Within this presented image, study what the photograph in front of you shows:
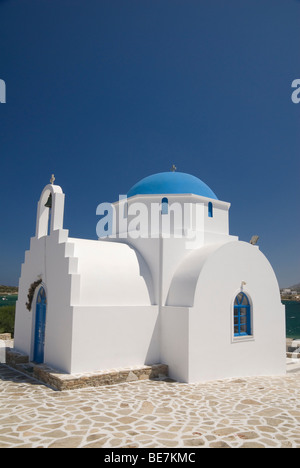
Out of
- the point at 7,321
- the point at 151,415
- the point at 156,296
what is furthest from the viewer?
the point at 7,321

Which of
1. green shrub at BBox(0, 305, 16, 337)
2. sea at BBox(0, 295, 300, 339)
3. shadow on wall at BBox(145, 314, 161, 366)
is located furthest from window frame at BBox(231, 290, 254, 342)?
sea at BBox(0, 295, 300, 339)

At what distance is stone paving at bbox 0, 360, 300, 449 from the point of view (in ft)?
16.0

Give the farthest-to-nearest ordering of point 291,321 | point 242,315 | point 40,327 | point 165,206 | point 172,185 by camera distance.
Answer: point 291,321, point 172,185, point 165,206, point 242,315, point 40,327

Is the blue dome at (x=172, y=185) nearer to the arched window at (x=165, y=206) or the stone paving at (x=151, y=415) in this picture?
the arched window at (x=165, y=206)

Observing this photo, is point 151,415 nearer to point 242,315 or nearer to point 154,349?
point 154,349

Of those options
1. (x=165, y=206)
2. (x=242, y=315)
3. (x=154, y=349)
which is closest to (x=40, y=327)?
(x=154, y=349)

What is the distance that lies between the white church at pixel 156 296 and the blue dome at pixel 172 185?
0.05 metres

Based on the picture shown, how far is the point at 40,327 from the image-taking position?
976cm

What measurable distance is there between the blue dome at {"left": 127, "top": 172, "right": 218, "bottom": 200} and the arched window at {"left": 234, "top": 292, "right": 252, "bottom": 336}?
12.2 feet

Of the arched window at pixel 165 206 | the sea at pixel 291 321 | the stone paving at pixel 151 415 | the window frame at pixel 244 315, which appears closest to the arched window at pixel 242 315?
Answer: the window frame at pixel 244 315

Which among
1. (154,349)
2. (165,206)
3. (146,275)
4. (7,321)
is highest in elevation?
(165,206)

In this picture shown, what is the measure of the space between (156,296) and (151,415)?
153 inches

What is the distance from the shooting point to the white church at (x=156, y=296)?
8383mm
